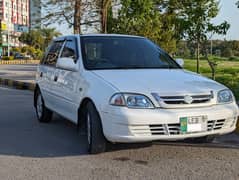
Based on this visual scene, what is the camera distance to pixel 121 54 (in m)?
5.96

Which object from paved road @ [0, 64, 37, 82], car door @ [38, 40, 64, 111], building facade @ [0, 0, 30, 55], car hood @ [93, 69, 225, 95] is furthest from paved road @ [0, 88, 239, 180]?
building facade @ [0, 0, 30, 55]

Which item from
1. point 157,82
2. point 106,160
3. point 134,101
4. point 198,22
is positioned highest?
point 198,22

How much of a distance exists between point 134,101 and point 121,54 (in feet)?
4.67

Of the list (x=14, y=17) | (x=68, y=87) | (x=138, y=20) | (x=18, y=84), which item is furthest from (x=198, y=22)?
(x=14, y=17)

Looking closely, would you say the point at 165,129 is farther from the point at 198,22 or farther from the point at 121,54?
the point at 198,22

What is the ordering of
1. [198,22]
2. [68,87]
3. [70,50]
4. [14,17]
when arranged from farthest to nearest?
[14,17] → [198,22] → [70,50] → [68,87]

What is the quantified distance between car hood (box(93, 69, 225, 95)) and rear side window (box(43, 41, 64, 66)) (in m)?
1.76

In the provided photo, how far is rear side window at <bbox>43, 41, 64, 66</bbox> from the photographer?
274 inches

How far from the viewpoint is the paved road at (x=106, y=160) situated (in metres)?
4.48

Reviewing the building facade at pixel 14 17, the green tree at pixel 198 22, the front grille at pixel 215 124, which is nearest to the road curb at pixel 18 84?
the green tree at pixel 198 22

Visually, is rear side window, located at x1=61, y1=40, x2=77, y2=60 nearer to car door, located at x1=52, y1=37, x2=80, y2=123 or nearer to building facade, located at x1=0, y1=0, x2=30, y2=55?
car door, located at x1=52, y1=37, x2=80, y2=123

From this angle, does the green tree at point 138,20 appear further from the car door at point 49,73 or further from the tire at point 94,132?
the tire at point 94,132

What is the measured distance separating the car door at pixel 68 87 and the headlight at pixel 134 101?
1025mm

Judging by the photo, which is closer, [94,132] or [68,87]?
[94,132]
